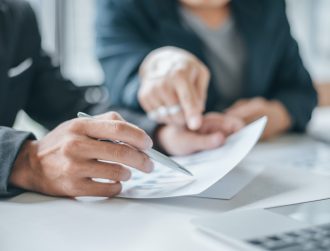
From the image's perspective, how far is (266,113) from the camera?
1.15 metres

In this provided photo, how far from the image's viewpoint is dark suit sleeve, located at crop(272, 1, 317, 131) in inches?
47.4

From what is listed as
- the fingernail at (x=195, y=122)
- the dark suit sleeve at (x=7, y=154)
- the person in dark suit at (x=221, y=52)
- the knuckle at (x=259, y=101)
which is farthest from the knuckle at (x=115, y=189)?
the knuckle at (x=259, y=101)

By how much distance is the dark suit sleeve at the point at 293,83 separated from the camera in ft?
3.95

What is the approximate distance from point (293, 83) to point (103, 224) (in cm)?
84

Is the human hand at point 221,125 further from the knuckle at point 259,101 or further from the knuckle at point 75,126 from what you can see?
the knuckle at point 75,126

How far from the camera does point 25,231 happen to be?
540 millimetres

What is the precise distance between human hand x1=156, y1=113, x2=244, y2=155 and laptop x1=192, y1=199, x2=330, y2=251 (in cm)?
27

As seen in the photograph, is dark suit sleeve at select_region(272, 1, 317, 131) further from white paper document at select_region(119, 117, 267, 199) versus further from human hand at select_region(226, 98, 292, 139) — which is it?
white paper document at select_region(119, 117, 267, 199)

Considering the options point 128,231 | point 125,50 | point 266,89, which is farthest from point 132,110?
point 128,231

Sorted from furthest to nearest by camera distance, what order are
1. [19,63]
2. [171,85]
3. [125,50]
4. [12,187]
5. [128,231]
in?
[125,50] < [19,63] < [171,85] < [12,187] < [128,231]

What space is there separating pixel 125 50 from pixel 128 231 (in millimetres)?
652

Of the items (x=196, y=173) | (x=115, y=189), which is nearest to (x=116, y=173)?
(x=115, y=189)

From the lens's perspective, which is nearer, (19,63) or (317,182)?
(317,182)

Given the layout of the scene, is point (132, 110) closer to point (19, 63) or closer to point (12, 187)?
point (19, 63)
